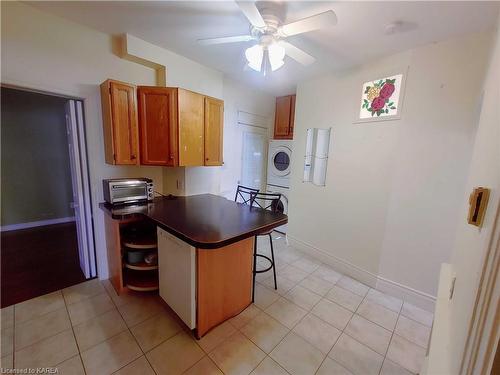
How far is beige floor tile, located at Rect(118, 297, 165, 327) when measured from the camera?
68.8 inches

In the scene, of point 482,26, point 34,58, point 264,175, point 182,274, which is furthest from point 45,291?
point 482,26

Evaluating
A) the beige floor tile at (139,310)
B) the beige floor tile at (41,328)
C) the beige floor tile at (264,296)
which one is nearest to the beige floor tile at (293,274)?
the beige floor tile at (264,296)

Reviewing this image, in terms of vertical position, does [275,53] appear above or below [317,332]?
above

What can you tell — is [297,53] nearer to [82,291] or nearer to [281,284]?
[281,284]

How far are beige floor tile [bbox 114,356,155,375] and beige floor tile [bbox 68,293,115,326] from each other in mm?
655

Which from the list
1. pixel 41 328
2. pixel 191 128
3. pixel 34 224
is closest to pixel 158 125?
pixel 191 128

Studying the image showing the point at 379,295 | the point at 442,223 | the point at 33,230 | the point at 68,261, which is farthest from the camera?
the point at 33,230

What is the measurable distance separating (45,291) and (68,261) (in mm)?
592

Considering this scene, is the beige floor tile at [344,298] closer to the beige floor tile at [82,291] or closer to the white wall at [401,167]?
the white wall at [401,167]

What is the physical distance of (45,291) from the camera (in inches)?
78.8

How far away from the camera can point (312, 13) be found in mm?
1520

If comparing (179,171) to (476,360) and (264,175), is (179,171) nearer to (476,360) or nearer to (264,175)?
(264,175)

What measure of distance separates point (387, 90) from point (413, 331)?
226cm

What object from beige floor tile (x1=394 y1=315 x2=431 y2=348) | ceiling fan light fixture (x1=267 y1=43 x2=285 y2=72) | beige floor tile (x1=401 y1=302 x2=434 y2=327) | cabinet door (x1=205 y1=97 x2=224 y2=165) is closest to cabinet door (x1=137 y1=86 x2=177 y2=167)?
cabinet door (x1=205 y1=97 x2=224 y2=165)
